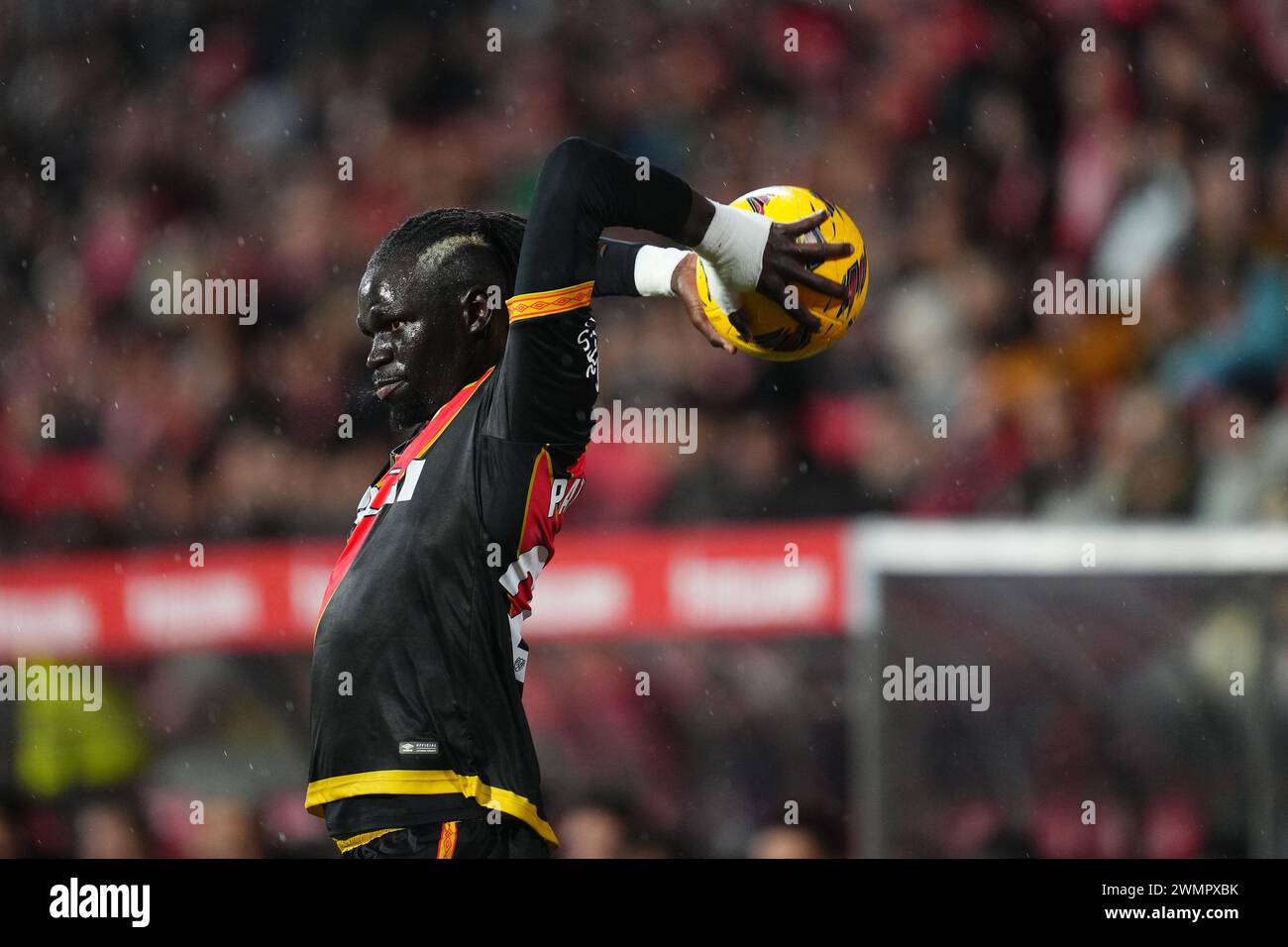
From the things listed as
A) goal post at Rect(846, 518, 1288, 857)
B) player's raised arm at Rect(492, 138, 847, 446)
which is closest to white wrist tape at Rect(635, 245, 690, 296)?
player's raised arm at Rect(492, 138, 847, 446)

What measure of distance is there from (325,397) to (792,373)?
88.4 inches

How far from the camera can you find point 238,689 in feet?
20.6

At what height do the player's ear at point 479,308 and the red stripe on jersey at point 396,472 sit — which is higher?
the player's ear at point 479,308

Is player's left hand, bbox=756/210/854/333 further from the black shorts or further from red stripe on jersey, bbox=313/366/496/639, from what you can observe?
the black shorts

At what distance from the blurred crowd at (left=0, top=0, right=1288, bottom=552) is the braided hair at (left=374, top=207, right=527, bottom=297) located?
10.9 feet

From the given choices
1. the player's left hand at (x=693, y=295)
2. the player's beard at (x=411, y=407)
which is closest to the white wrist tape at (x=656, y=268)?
the player's left hand at (x=693, y=295)

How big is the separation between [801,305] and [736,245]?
199 mm

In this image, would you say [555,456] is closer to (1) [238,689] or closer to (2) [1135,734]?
(2) [1135,734]

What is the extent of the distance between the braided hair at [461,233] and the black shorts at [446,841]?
3.18 feet

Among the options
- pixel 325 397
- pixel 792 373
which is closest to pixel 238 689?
pixel 325 397

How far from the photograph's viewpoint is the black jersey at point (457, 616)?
2785mm

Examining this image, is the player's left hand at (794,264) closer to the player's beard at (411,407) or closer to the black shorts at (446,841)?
the player's beard at (411,407)

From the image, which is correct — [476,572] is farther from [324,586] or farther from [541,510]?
[324,586]

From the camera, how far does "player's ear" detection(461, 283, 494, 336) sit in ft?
10.0
